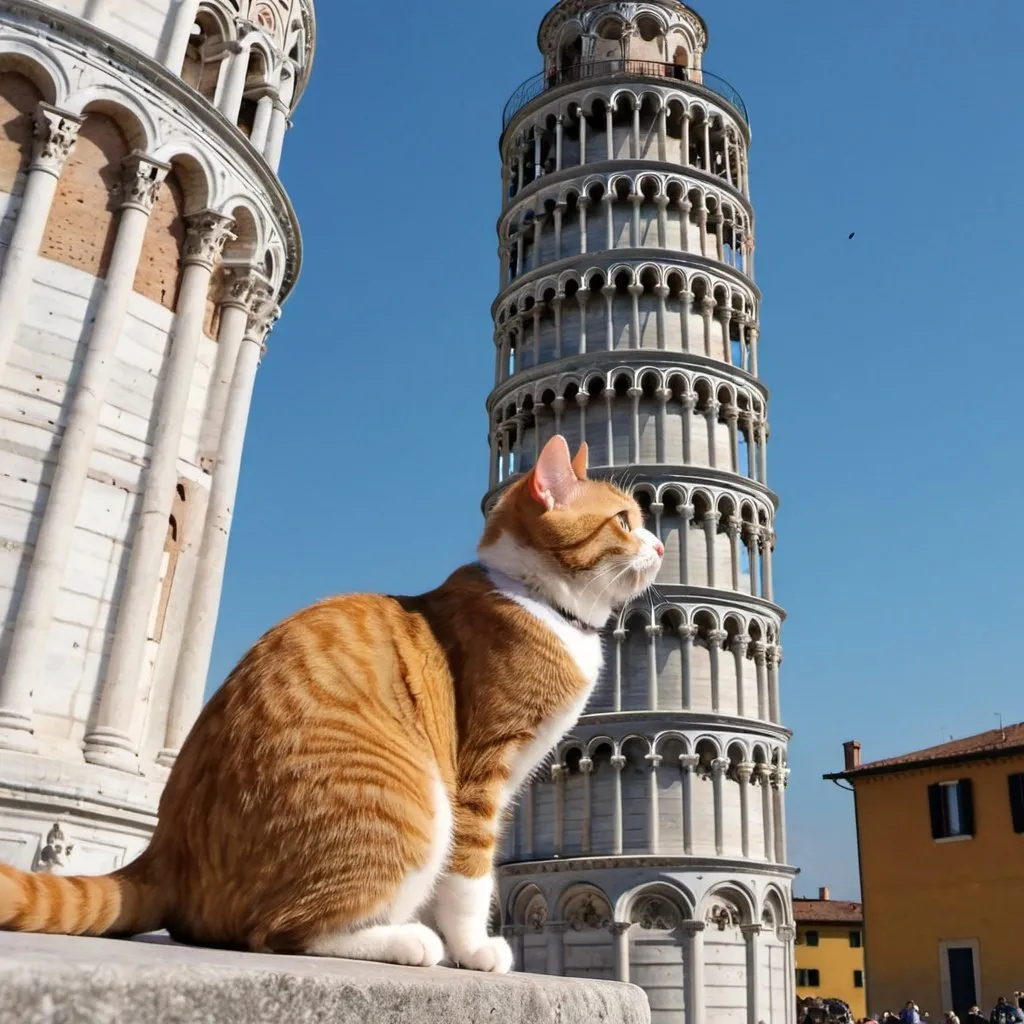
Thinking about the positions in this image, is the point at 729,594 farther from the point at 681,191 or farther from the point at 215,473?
the point at 215,473

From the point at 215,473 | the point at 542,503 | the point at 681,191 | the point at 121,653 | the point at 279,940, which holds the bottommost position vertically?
the point at 279,940

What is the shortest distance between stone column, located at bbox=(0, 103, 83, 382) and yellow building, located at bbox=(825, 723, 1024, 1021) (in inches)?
1080

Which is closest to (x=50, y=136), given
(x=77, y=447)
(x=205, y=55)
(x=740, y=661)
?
(x=77, y=447)

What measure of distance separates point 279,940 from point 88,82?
12.1 m

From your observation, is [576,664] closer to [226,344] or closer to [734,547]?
[226,344]

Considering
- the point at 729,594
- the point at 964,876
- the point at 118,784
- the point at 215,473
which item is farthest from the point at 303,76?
the point at 964,876

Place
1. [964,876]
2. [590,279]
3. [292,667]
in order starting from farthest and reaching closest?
[590,279], [964,876], [292,667]

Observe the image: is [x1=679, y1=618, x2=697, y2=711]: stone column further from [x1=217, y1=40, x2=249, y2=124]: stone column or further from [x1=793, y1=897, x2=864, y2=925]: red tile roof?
[x1=793, y1=897, x2=864, y2=925]: red tile roof

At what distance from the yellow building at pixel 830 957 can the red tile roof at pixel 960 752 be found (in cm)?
1728

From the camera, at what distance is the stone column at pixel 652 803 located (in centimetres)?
2691

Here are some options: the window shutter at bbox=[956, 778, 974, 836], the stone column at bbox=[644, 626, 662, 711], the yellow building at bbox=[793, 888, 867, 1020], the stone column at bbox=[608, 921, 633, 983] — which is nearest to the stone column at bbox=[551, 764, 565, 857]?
the stone column at bbox=[608, 921, 633, 983]

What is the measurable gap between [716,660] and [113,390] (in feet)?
67.6

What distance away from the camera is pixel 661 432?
101ft

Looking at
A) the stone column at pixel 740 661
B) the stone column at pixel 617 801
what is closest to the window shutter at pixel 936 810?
the stone column at pixel 740 661
